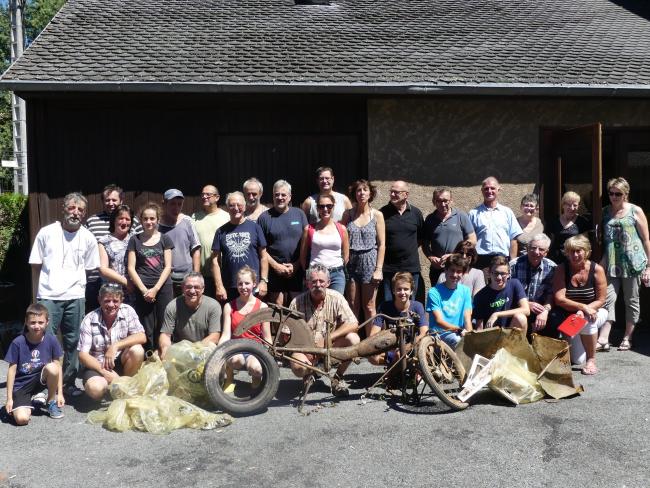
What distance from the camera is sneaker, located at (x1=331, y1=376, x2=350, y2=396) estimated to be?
19.5 feet

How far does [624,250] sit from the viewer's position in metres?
7.59

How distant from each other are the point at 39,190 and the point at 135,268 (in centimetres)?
224

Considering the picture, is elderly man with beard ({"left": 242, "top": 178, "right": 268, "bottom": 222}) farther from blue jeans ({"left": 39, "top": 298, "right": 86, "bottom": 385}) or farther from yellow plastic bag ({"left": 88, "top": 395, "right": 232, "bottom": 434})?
yellow plastic bag ({"left": 88, "top": 395, "right": 232, "bottom": 434})

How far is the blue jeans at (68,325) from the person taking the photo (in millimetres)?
6270

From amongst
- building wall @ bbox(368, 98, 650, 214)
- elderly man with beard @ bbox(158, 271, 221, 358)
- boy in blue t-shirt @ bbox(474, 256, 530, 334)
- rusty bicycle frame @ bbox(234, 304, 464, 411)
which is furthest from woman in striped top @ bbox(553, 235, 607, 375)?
elderly man with beard @ bbox(158, 271, 221, 358)

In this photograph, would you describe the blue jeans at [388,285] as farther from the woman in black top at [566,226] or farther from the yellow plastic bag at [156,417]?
the yellow plastic bag at [156,417]

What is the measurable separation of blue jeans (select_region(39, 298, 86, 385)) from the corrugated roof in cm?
257

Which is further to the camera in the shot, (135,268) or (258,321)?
(135,268)

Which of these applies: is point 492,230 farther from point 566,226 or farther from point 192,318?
point 192,318

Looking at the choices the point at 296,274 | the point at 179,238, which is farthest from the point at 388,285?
the point at 179,238

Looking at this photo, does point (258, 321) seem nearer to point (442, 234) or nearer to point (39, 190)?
point (442, 234)

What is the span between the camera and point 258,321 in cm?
583

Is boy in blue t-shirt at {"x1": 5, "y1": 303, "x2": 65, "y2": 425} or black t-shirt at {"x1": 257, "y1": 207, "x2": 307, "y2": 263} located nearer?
boy in blue t-shirt at {"x1": 5, "y1": 303, "x2": 65, "y2": 425}

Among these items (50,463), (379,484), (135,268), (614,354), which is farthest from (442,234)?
(50,463)
